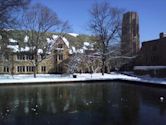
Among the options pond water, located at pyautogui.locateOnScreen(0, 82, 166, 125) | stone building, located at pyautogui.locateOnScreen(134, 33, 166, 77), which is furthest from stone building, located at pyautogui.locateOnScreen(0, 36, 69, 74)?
pond water, located at pyautogui.locateOnScreen(0, 82, 166, 125)

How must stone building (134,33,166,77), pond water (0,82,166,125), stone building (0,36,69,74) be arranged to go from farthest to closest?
stone building (0,36,69,74), stone building (134,33,166,77), pond water (0,82,166,125)

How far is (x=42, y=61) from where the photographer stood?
189 ft

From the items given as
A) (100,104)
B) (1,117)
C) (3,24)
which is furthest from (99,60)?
(1,117)

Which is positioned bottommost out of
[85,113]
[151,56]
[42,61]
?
[85,113]

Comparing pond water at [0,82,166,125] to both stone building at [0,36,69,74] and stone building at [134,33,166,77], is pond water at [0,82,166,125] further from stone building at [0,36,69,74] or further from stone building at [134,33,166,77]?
stone building at [0,36,69,74]

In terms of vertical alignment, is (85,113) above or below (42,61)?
below

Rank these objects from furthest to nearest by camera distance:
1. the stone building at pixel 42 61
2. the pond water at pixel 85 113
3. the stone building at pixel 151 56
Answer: the stone building at pixel 42 61, the stone building at pixel 151 56, the pond water at pixel 85 113

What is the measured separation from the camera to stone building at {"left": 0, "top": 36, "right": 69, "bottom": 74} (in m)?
53.0

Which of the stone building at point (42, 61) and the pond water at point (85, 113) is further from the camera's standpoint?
the stone building at point (42, 61)

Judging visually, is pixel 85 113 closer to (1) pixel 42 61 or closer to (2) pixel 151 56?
(2) pixel 151 56

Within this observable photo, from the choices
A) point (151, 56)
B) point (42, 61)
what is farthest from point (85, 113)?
point (42, 61)

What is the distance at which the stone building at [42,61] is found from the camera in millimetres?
52969

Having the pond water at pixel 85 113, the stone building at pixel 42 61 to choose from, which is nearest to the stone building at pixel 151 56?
the stone building at pixel 42 61

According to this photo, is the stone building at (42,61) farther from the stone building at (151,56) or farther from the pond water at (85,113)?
the pond water at (85,113)
